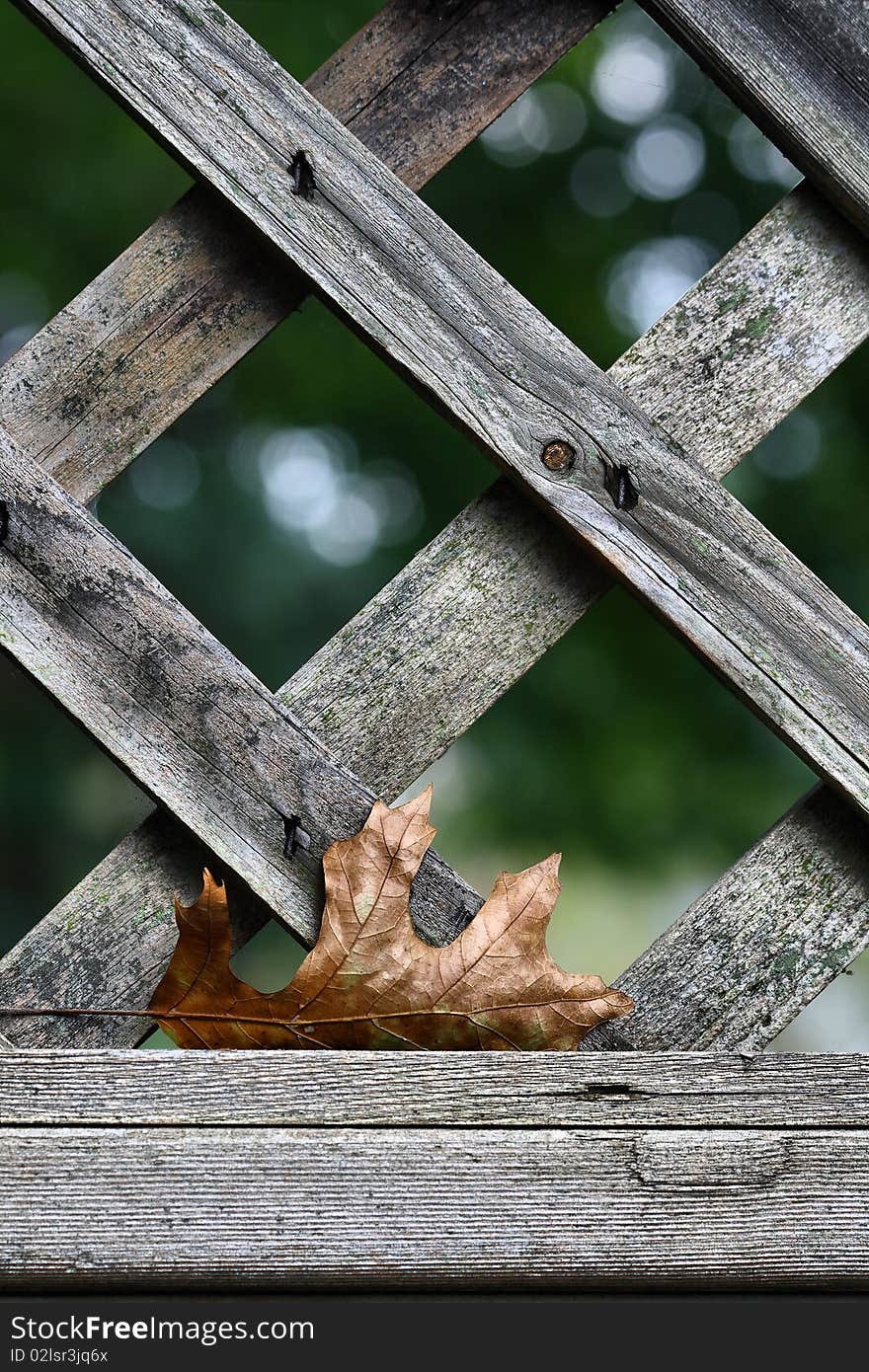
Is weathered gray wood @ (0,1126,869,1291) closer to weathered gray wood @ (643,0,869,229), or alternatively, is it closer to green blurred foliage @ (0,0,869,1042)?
weathered gray wood @ (643,0,869,229)

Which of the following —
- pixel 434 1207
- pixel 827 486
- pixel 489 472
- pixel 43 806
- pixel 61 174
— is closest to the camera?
pixel 434 1207

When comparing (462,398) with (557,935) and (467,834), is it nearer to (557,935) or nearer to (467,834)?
(467,834)

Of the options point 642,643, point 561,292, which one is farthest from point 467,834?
point 561,292

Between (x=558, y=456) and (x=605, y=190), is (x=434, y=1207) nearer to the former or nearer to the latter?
(x=558, y=456)

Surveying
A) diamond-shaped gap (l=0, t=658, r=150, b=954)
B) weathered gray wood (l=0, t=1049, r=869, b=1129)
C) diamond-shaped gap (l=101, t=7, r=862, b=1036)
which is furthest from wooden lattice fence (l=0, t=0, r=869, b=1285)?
diamond-shaped gap (l=0, t=658, r=150, b=954)

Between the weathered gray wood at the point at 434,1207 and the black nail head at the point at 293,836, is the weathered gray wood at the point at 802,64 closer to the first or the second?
the black nail head at the point at 293,836

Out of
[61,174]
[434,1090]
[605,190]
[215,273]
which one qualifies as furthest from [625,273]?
[434,1090]

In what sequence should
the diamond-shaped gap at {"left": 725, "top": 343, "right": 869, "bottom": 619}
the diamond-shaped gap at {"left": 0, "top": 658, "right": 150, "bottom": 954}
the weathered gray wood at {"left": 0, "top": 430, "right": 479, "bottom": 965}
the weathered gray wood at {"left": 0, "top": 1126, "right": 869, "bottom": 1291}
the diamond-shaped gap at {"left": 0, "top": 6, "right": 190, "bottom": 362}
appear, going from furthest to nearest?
1. the diamond-shaped gap at {"left": 0, "top": 658, "right": 150, "bottom": 954}
2. the diamond-shaped gap at {"left": 725, "top": 343, "right": 869, "bottom": 619}
3. the diamond-shaped gap at {"left": 0, "top": 6, "right": 190, "bottom": 362}
4. the weathered gray wood at {"left": 0, "top": 430, "right": 479, "bottom": 965}
5. the weathered gray wood at {"left": 0, "top": 1126, "right": 869, "bottom": 1291}
